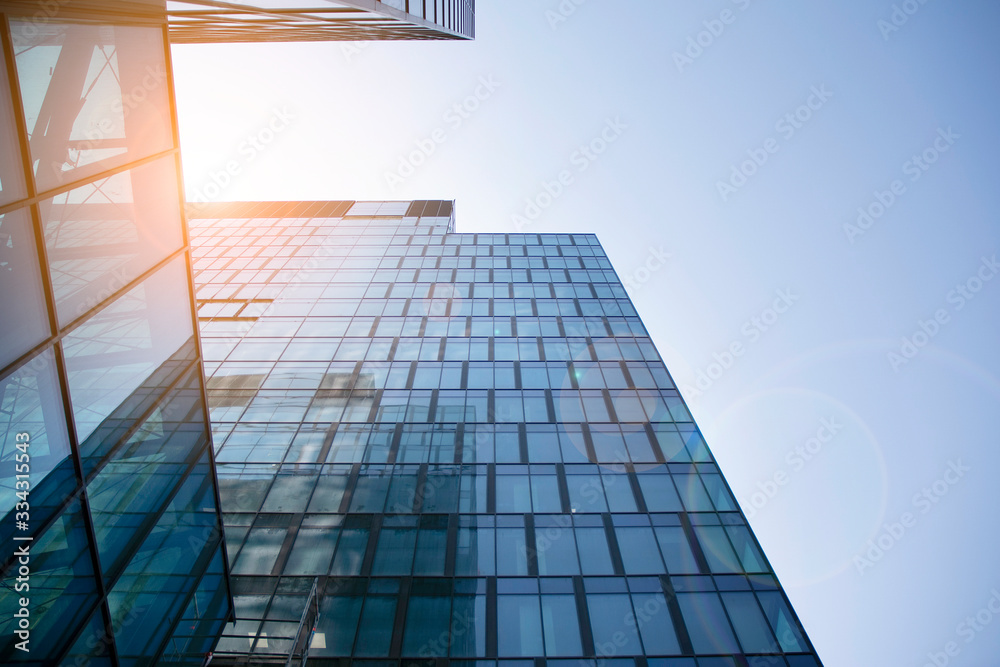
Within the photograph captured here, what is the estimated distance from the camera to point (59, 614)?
7.33 meters

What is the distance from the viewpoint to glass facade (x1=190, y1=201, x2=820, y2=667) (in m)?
15.2

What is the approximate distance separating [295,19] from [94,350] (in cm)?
987

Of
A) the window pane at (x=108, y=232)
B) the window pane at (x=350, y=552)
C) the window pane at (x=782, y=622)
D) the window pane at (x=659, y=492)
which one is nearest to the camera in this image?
the window pane at (x=108, y=232)

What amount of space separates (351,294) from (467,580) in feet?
67.6

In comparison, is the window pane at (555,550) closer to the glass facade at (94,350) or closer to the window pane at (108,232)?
the glass facade at (94,350)

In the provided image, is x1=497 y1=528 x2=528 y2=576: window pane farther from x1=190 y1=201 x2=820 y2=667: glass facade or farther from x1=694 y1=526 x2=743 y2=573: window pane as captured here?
x1=694 y1=526 x2=743 y2=573: window pane

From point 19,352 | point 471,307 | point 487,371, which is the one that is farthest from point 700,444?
point 19,352

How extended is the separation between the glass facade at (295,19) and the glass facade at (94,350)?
221 cm

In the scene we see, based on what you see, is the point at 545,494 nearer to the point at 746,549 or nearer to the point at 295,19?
the point at 746,549

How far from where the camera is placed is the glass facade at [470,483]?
15.2 m

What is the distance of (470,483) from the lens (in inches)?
786

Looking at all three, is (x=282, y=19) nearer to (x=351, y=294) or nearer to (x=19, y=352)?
(x=19, y=352)

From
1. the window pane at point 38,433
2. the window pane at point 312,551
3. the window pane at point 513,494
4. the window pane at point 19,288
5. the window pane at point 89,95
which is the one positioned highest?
the window pane at point 89,95

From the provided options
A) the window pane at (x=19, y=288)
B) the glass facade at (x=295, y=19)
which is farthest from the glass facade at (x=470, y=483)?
the glass facade at (x=295, y=19)
